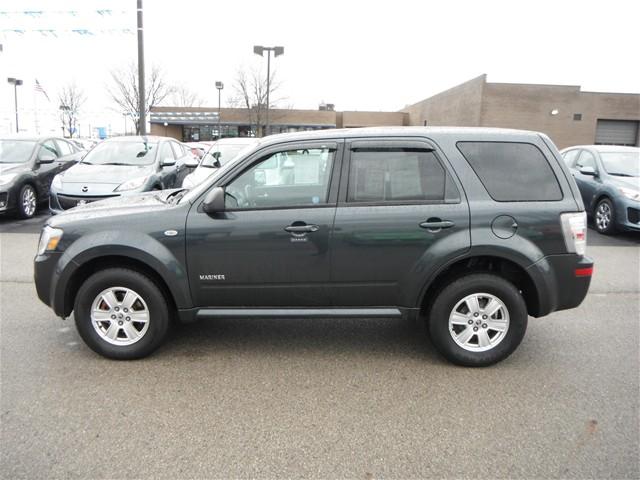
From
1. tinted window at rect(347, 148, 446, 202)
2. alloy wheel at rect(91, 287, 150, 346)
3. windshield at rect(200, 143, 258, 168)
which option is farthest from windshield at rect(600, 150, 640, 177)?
alloy wheel at rect(91, 287, 150, 346)

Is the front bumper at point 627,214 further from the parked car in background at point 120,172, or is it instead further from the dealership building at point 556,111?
the dealership building at point 556,111

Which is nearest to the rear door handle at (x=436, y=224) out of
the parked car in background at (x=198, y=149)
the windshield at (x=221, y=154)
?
the windshield at (x=221, y=154)

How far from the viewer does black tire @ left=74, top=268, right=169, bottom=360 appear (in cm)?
384

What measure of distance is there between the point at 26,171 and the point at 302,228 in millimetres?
8961

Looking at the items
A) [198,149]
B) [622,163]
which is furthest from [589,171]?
[198,149]

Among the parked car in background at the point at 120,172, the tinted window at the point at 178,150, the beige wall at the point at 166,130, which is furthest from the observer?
the beige wall at the point at 166,130

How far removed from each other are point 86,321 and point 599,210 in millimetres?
9736

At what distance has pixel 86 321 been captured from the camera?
3.90 meters

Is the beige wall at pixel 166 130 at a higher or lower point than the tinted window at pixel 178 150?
higher

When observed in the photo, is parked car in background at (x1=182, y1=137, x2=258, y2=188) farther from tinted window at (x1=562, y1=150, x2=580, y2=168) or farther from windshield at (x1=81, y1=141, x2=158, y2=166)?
tinted window at (x1=562, y1=150, x2=580, y2=168)

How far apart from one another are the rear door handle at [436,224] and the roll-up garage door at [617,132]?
36702 millimetres

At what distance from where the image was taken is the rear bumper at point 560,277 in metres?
3.78

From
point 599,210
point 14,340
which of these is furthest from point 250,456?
point 599,210

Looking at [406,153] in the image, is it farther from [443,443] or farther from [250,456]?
[250,456]
